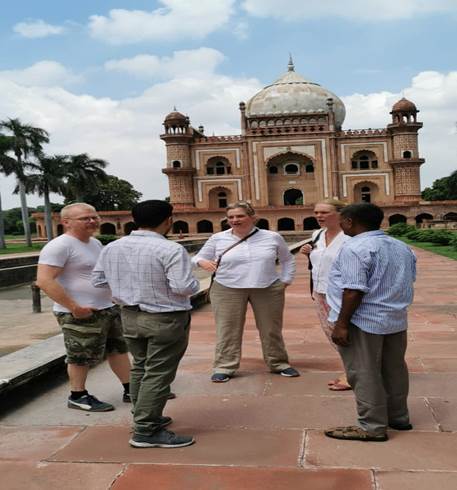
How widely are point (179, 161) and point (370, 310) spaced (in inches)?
1950

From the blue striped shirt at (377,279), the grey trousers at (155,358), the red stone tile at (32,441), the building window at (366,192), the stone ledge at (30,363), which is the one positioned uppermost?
the building window at (366,192)

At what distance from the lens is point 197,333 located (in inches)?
247

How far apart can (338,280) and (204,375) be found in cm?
179

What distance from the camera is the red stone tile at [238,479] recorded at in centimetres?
258

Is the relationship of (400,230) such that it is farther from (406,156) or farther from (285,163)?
(285,163)

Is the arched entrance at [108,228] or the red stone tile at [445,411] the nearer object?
the red stone tile at [445,411]

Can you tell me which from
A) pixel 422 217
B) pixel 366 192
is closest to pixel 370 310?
pixel 422 217

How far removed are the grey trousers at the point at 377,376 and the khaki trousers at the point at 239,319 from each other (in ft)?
4.10

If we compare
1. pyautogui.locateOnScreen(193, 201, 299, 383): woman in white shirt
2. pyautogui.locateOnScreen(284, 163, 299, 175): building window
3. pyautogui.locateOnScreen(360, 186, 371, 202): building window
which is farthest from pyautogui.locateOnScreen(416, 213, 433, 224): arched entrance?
pyautogui.locateOnScreen(193, 201, 299, 383): woman in white shirt

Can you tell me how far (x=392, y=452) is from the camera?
2908 mm

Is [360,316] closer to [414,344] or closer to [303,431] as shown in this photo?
[303,431]

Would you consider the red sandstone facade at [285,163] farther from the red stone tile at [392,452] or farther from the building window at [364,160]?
the red stone tile at [392,452]

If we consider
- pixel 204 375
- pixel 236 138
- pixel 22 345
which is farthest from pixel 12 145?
pixel 204 375

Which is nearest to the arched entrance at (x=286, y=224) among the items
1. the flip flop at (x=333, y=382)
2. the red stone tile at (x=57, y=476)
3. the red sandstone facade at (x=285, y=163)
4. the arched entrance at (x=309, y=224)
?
the red sandstone facade at (x=285, y=163)
